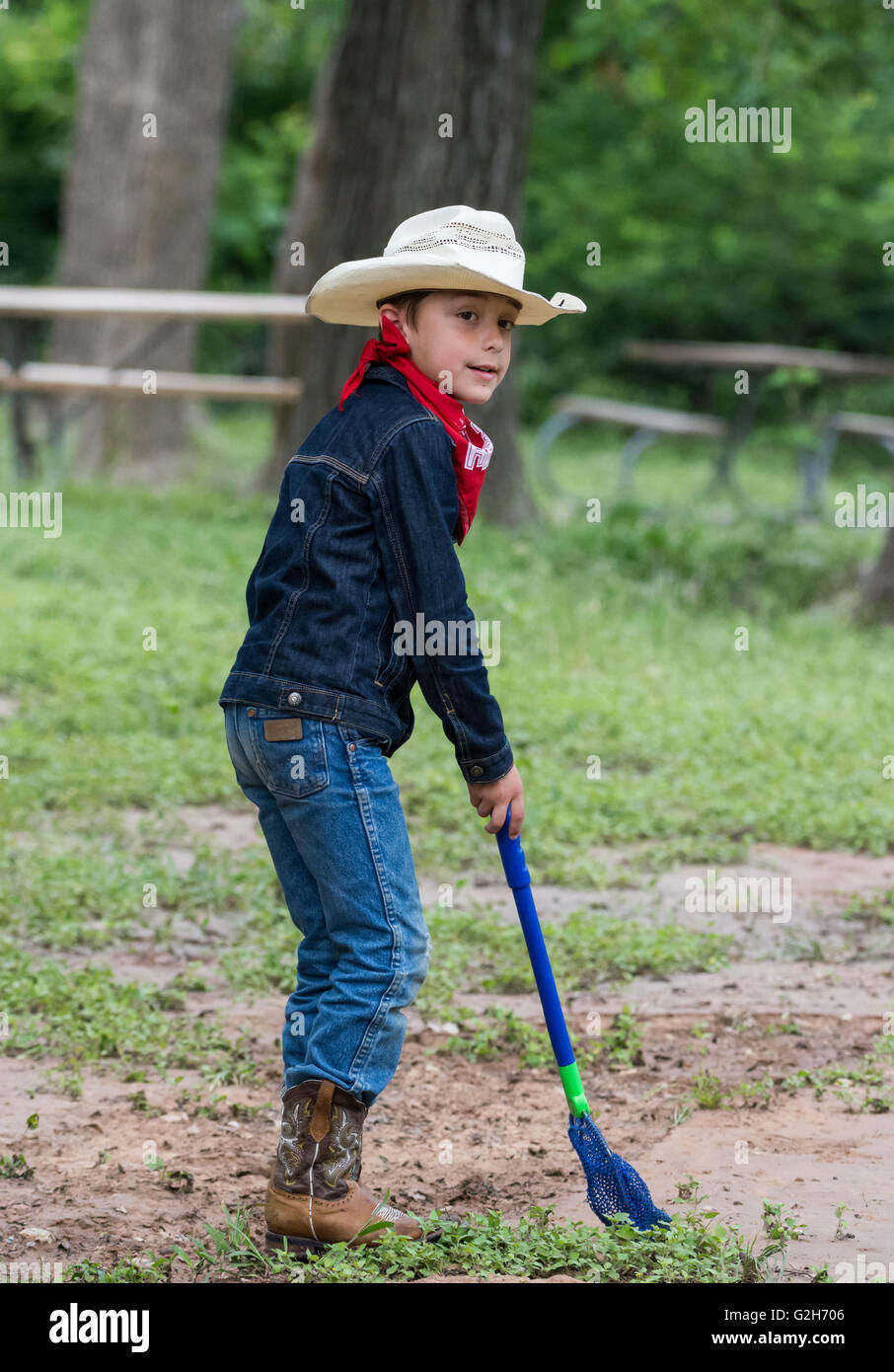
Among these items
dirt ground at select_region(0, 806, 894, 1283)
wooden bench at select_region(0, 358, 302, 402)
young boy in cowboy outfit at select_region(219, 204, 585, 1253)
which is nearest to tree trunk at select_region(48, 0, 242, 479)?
wooden bench at select_region(0, 358, 302, 402)

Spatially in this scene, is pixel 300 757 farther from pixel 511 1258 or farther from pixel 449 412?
pixel 511 1258

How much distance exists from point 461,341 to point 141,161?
11531 mm

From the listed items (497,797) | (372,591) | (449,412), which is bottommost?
(497,797)

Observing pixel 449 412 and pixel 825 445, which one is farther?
pixel 825 445

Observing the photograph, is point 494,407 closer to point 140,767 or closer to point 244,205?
point 140,767

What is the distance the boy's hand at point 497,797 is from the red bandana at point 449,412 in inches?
16.9

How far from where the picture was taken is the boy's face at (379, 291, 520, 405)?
2957 millimetres

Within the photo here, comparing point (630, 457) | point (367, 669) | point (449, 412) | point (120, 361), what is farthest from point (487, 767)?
point (630, 457)

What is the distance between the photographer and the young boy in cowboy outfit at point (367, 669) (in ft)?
9.34

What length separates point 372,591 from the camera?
2887mm

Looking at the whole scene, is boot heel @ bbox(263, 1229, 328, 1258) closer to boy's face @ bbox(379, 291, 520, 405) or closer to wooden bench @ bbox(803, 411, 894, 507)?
boy's face @ bbox(379, 291, 520, 405)

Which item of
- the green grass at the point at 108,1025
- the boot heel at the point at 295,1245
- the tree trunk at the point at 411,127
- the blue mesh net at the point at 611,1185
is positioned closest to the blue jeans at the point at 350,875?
the boot heel at the point at 295,1245

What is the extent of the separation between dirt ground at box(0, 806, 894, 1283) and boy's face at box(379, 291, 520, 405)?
4.91 feet

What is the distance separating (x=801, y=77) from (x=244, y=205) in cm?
1310
